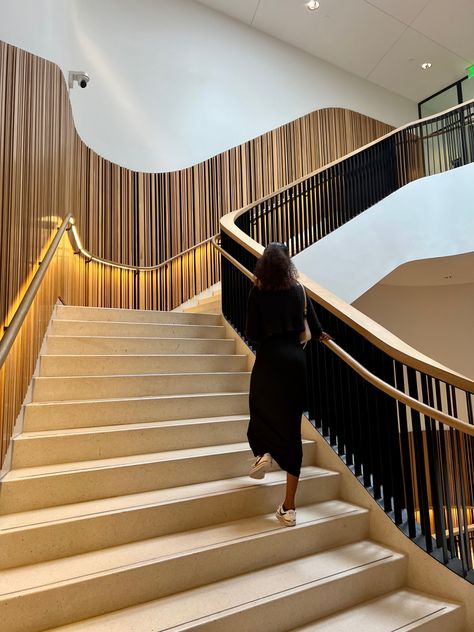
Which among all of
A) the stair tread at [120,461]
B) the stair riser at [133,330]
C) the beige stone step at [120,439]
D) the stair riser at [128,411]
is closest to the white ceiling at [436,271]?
the stair riser at [133,330]

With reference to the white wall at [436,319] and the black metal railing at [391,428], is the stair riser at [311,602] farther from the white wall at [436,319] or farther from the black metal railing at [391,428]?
the white wall at [436,319]

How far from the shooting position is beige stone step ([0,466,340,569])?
185 cm

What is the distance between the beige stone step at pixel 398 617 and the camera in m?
1.82

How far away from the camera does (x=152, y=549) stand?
1.96m

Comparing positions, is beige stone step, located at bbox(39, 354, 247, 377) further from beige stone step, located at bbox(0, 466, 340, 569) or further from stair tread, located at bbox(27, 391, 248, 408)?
beige stone step, located at bbox(0, 466, 340, 569)

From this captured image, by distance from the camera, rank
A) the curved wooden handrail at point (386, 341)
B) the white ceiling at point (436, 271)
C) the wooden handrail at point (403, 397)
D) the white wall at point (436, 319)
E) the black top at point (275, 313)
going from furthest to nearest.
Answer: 1. the white wall at point (436, 319)
2. the white ceiling at point (436, 271)
3. the black top at point (275, 313)
4. the curved wooden handrail at point (386, 341)
5. the wooden handrail at point (403, 397)

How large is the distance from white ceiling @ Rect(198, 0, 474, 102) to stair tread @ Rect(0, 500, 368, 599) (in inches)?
313

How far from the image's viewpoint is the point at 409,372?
89.9 inches

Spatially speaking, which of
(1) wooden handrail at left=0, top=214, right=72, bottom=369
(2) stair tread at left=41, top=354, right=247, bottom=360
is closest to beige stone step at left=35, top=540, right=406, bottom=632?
(1) wooden handrail at left=0, top=214, right=72, bottom=369

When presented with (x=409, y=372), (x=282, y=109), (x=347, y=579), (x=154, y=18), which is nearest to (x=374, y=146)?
(x=282, y=109)

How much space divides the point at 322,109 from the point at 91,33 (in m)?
4.52

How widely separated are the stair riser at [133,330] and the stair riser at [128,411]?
0.99 meters

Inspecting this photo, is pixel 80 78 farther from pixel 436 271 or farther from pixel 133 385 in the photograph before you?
pixel 436 271

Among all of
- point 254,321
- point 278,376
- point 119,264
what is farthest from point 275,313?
point 119,264
